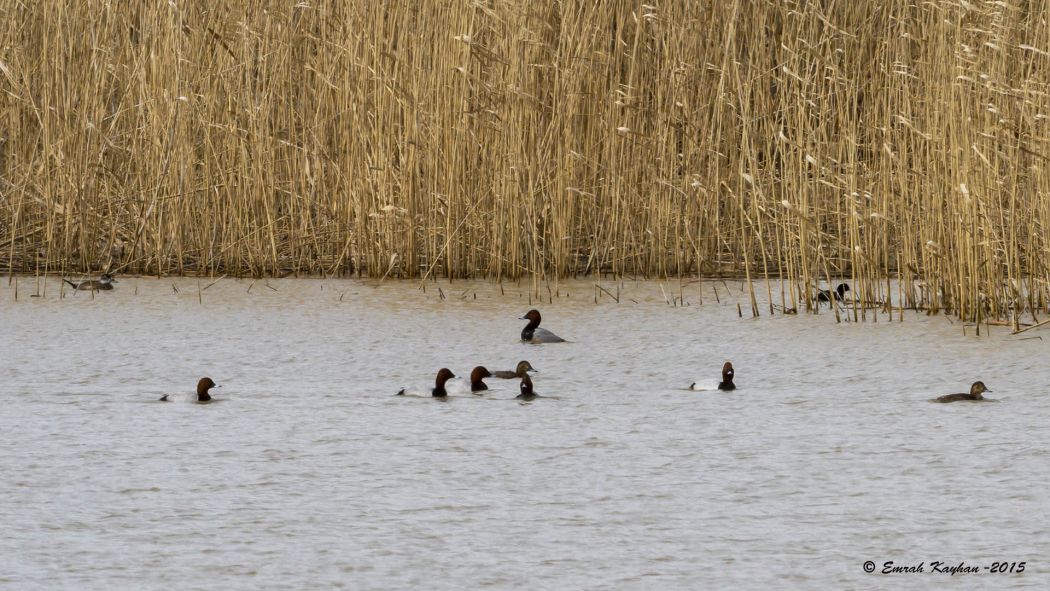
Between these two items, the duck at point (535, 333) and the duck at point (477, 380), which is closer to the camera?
the duck at point (477, 380)

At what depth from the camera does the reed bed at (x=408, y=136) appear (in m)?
7.47

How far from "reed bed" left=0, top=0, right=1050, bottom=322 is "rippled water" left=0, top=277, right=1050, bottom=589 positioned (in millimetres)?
1020

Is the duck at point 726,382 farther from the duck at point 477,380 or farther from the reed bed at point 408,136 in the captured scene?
the reed bed at point 408,136

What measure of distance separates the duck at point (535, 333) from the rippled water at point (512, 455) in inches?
4.1

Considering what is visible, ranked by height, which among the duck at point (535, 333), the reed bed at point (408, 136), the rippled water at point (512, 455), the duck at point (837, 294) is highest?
the reed bed at point (408, 136)

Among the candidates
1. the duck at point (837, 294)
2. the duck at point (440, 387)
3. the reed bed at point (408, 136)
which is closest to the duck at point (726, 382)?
the duck at point (440, 387)

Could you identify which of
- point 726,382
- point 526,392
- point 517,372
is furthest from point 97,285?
point 726,382

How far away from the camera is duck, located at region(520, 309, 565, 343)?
235 inches

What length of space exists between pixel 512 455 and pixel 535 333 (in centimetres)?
201

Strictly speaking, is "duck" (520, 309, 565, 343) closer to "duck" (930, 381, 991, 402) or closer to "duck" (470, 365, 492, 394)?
"duck" (470, 365, 492, 394)

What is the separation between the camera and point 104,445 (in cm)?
412

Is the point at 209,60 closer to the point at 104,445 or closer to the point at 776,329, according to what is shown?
the point at 776,329

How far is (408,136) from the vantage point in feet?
24.7

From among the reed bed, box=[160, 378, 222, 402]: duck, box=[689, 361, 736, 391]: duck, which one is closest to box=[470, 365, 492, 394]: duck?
box=[689, 361, 736, 391]: duck
